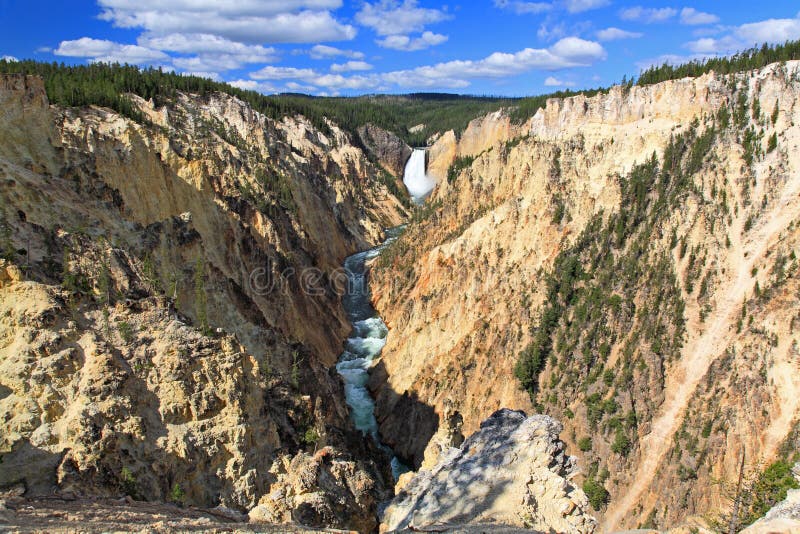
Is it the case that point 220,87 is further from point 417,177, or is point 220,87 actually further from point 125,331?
point 125,331

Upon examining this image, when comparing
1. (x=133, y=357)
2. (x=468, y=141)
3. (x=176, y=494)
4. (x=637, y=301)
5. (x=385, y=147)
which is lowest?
(x=176, y=494)

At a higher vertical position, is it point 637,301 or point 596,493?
point 637,301

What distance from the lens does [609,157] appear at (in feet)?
139

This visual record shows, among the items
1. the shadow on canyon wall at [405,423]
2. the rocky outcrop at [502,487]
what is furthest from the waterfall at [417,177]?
the rocky outcrop at [502,487]

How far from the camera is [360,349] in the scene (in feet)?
153

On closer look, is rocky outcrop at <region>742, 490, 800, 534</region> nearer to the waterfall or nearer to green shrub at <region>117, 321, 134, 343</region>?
green shrub at <region>117, 321, 134, 343</region>

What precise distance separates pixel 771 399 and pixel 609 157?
2286cm

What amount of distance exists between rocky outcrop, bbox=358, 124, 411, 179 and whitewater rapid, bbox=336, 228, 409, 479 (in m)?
53.5

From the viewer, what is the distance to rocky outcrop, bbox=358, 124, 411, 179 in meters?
117

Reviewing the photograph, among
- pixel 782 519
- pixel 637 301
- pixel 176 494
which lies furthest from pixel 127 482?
pixel 637 301

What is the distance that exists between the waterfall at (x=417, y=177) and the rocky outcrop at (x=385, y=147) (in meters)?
1.39

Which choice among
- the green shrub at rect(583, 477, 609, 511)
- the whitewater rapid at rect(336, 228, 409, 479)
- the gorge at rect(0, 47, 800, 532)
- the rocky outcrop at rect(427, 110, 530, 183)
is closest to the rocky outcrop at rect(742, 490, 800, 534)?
the gorge at rect(0, 47, 800, 532)

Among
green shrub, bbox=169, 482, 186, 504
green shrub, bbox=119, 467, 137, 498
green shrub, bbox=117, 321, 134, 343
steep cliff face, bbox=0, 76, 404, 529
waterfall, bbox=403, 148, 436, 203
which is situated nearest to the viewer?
green shrub, bbox=119, 467, 137, 498

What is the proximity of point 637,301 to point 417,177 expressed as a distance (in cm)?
8788
